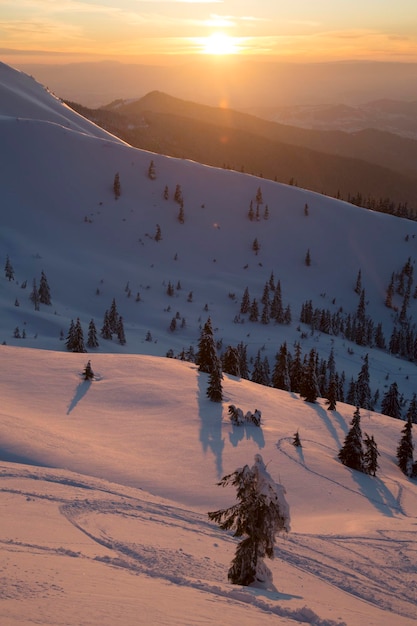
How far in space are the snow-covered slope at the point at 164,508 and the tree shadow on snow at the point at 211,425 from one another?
0.13 m

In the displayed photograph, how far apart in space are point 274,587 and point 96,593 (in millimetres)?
5265

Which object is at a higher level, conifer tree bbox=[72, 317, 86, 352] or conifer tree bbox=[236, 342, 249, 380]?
conifer tree bbox=[236, 342, 249, 380]

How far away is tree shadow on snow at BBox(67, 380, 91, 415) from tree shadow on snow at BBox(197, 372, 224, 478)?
6839mm

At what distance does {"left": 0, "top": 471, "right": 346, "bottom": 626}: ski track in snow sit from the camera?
11.9 metres

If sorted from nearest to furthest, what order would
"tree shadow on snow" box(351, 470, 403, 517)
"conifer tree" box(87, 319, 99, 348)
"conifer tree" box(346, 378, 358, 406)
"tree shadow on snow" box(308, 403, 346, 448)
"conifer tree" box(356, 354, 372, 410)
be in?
1. "tree shadow on snow" box(351, 470, 403, 517)
2. "tree shadow on snow" box(308, 403, 346, 448)
3. "conifer tree" box(87, 319, 99, 348)
4. "conifer tree" box(356, 354, 372, 410)
5. "conifer tree" box(346, 378, 358, 406)

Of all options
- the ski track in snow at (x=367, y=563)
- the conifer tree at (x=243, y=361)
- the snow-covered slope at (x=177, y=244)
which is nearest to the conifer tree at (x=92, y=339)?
the snow-covered slope at (x=177, y=244)

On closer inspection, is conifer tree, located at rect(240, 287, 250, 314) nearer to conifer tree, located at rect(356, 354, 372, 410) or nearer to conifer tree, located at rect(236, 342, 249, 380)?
conifer tree, located at rect(236, 342, 249, 380)

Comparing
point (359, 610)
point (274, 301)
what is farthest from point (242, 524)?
point (274, 301)

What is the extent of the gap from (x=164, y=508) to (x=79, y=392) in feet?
44.8

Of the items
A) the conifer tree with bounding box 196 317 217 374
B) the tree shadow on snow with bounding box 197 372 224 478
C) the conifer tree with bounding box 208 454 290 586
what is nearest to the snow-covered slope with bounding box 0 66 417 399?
the conifer tree with bounding box 196 317 217 374

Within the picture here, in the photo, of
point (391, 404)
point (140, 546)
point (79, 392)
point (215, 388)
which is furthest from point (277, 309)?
point (140, 546)

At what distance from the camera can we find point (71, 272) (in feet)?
291

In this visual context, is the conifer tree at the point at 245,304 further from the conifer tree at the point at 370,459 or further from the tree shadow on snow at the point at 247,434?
the tree shadow on snow at the point at 247,434

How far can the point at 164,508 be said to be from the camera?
60.0 feet
